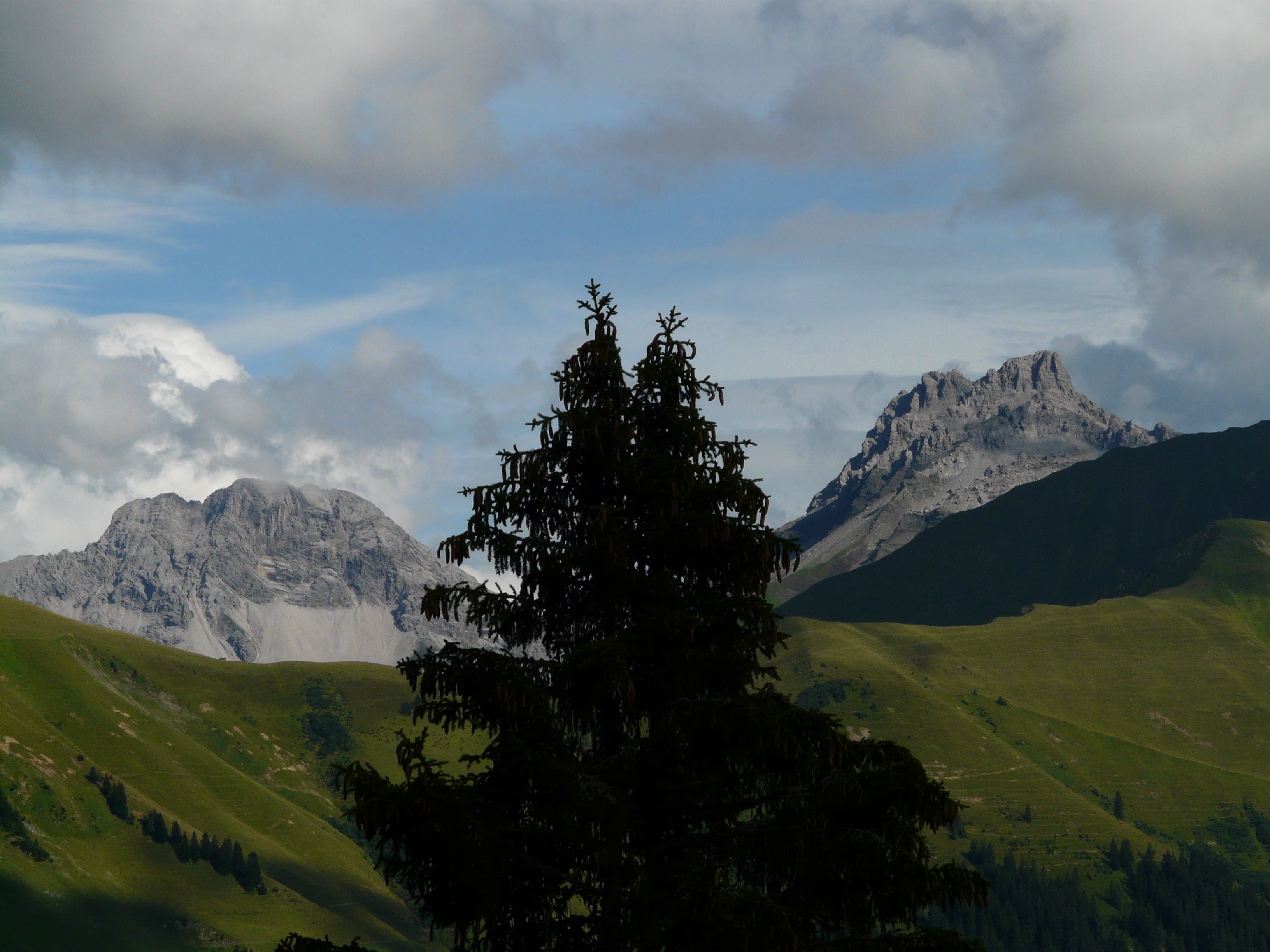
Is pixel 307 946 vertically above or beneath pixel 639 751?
beneath

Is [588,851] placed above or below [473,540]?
below

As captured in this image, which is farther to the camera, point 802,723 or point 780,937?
point 802,723

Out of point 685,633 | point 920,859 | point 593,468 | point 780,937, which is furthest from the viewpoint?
point 593,468

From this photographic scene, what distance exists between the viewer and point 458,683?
63.5ft

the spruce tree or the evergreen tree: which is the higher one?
the spruce tree

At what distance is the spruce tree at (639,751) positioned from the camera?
18.0m

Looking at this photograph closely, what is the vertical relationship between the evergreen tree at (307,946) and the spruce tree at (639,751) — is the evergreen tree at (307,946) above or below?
below

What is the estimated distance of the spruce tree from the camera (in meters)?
18.0

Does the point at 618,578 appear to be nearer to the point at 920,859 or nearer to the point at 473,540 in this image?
the point at 473,540

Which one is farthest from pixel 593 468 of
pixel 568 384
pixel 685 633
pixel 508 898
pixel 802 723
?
pixel 508 898

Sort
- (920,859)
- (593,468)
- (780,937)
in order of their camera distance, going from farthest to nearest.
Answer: (593,468)
(920,859)
(780,937)

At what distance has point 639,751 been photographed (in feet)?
63.2

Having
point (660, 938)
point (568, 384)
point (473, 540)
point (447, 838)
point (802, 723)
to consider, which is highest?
point (568, 384)

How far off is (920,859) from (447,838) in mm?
6555
